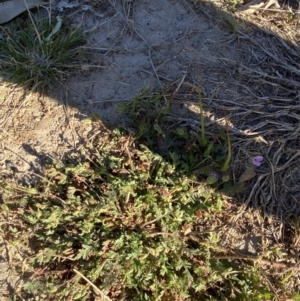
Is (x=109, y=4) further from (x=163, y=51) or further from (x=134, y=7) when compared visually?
(x=163, y=51)

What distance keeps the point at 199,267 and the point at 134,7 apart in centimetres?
197

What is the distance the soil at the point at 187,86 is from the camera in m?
2.94

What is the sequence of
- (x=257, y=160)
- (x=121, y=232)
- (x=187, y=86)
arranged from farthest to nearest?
→ (x=187, y=86)
(x=257, y=160)
(x=121, y=232)

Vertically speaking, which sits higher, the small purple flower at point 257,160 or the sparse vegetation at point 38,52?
the sparse vegetation at point 38,52

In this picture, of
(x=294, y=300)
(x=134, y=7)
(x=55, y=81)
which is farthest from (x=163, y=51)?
(x=294, y=300)

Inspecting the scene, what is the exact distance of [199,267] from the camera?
2.55 m

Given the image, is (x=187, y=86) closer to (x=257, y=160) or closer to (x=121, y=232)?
(x=257, y=160)

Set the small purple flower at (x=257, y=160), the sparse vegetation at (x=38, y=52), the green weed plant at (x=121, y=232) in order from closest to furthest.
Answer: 1. the green weed plant at (x=121, y=232)
2. the small purple flower at (x=257, y=160)
3. the sparse vegetation at (x=38, y=52)

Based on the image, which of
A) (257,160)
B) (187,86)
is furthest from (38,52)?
(257,160)

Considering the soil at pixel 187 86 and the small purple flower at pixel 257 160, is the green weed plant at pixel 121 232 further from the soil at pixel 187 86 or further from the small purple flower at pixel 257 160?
the small purple flower at pixel 257 160

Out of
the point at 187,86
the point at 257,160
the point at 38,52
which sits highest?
the point at 38,52

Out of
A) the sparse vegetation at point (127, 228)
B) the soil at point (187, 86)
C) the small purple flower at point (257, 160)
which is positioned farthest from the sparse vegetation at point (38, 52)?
the small purple flower at point (257, 160)

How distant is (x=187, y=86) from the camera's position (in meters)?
3.18

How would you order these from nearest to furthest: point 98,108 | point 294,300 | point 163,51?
point 294,300, point 98,108, point 163,51
